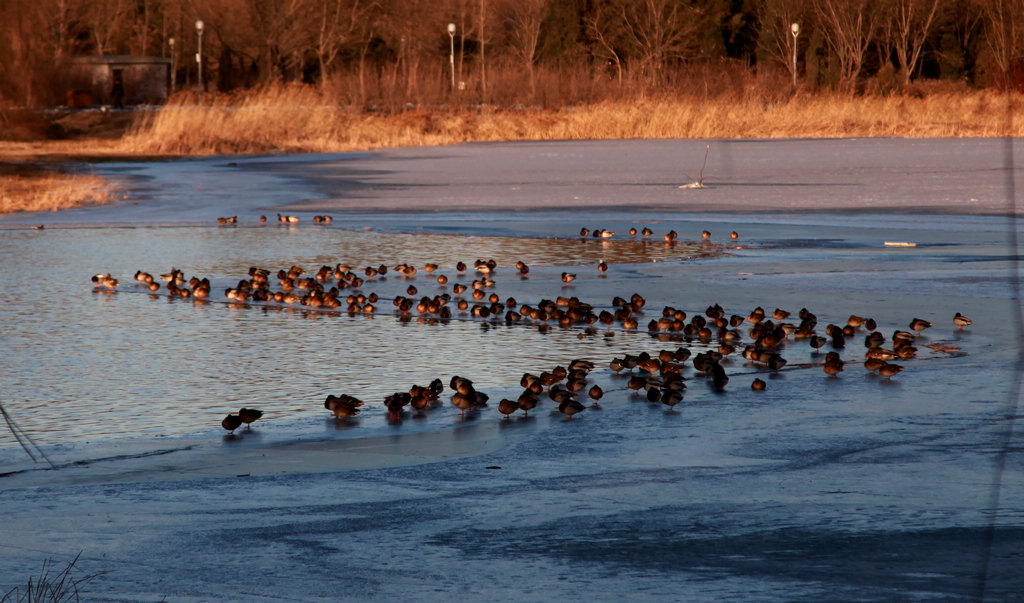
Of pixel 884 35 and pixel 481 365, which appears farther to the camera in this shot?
pixel 884 35

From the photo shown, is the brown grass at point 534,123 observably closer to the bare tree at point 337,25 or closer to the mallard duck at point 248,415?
the mallard duck at point 248,415

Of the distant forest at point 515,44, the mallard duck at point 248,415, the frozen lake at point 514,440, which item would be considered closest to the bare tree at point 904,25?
the distant forest at point 515,44

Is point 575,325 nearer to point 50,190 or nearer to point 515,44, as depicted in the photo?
point 50,190

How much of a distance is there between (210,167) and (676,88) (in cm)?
1952

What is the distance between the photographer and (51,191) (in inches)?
773

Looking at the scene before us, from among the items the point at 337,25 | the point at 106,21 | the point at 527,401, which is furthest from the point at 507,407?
the point at 106,21

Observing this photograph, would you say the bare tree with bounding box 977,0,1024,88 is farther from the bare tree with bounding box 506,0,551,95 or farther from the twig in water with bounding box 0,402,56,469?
the bare tree with bounding box 506,0,551,95

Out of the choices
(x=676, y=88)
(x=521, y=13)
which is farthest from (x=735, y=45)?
(x=676, y=88)

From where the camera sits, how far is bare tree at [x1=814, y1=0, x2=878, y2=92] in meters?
49.0

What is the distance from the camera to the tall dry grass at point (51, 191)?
→ 17555mm

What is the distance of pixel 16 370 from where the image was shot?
21.8 ft

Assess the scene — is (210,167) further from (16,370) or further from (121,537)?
(121,537)

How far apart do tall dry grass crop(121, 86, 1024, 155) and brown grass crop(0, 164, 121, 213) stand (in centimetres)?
736

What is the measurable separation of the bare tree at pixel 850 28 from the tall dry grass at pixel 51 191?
3327cm
